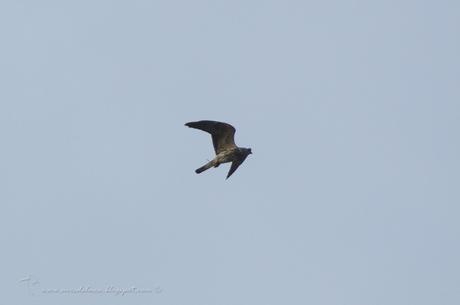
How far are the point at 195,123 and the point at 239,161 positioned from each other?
261cm

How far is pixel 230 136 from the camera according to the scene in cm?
11781

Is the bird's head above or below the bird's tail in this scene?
above

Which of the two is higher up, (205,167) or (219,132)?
(219,132)

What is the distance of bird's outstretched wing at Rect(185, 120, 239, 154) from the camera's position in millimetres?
116938

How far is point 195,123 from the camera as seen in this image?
383 ft

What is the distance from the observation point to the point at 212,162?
11762 cm

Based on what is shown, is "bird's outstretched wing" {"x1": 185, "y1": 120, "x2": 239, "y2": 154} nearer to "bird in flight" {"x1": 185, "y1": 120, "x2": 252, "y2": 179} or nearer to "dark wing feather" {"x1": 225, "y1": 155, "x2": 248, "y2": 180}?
"bird in flight" {"x1": 185, "y1": 120, "x2": 252, "y2": 179}

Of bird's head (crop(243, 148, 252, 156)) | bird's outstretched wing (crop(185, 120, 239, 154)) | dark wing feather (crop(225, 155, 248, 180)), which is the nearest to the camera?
bird's outstretched wing (crop(185, 120, 239, 154))

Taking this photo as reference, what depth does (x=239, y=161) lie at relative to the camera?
118m

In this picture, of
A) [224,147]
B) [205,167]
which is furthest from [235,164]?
[205,167]

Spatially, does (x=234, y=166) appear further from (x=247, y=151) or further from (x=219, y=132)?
(x=219, y=132)

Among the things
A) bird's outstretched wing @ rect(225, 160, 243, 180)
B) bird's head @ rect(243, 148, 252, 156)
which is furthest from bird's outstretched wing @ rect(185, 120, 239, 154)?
bird's outstretched wing @ rect(225, 160, 243, 180)

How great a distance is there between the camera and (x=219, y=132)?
118m

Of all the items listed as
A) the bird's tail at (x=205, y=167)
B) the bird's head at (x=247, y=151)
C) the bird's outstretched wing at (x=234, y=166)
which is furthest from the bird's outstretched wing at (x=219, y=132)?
the bird's outstretched wing at (x=234, y=166)
